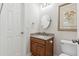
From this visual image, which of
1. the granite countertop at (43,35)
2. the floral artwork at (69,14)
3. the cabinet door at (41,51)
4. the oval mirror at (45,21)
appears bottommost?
the cabinet door at (41,51)

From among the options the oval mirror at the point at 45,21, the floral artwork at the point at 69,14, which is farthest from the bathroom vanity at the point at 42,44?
the floral artwork at the point at 69,14

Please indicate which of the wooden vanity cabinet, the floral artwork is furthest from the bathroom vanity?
the floral artwork

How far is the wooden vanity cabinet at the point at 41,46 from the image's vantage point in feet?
3.87

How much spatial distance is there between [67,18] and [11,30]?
0.67 m

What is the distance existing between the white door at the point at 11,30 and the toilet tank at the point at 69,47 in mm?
490

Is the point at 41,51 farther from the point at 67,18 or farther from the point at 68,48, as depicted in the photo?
the point at 67,18

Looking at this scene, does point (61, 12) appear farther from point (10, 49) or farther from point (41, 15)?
point (10, 49)

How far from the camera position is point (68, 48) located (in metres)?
1.17

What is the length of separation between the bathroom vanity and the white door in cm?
14

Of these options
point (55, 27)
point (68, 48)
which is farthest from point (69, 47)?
point (55, 27)

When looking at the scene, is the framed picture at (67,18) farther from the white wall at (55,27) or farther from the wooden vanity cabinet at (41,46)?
the wooden vanity cabinet at (41,46)

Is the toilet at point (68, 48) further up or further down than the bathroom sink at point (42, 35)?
further down

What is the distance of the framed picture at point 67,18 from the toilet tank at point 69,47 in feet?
0.51

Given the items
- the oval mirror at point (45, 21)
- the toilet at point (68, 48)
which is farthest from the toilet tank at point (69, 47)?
the oval mirror at point (45, 21)
